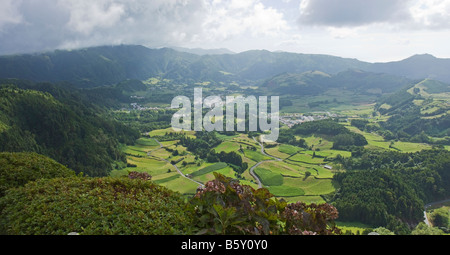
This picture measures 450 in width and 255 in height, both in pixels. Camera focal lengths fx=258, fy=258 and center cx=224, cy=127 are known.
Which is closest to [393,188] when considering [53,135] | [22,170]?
[22,170]

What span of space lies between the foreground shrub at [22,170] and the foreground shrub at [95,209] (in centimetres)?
209

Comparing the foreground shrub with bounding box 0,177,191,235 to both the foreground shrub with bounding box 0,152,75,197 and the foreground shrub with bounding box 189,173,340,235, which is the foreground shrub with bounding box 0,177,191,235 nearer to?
the foreground shrub with bounding box 189,173,340,235

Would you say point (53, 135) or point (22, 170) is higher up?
point (22, 170)

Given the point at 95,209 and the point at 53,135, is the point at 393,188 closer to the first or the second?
the point at 95,209

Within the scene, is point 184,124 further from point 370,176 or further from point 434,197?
point 434,197

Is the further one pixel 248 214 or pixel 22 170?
pixel 22 170

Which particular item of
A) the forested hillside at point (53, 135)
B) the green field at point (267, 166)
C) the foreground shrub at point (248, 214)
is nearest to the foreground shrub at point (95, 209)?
the foreground shrub at point (248, 214)

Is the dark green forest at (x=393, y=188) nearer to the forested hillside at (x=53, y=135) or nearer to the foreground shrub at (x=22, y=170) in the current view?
→ the foreground shrub at (x=22, y=170)

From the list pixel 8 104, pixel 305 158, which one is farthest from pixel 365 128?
pixel 8 104

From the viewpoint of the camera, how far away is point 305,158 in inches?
3061

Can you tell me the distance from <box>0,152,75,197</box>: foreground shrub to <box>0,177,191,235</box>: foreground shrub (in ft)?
6.85

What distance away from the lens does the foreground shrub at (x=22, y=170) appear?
11288 millimetres

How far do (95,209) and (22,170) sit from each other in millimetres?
6961

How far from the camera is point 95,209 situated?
25.4 ft
